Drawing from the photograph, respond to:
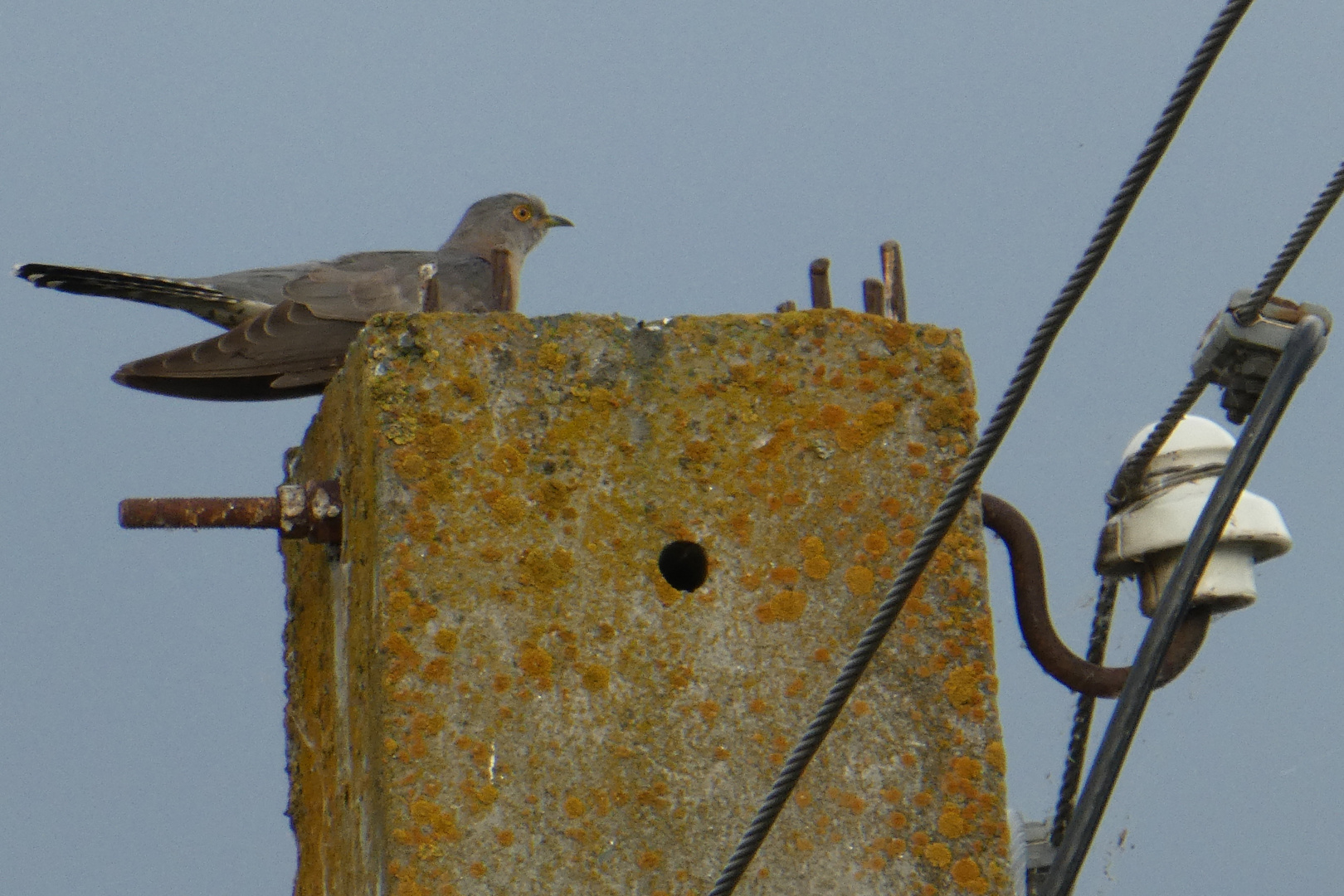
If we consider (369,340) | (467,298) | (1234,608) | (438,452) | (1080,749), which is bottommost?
(1080,749)

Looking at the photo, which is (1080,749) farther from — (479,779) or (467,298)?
(467,298)

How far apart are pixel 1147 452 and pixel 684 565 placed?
118cm

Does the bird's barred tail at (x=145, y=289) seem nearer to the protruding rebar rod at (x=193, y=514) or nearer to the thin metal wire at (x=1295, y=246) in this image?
the protruding rebar rod at (x=193, y=514)

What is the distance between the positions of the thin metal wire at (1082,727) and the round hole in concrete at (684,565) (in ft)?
4.23

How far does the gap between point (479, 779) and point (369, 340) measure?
75 centimetres

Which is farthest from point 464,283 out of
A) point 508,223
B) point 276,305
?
point 508,223

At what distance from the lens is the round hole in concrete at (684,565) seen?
105 inches

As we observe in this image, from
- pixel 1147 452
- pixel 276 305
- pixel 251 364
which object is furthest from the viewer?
pixel 276 305

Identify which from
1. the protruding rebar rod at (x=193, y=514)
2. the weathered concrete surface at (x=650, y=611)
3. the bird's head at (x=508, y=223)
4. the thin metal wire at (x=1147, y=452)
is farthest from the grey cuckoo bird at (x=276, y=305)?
the bird's head at (x=508, y=223)

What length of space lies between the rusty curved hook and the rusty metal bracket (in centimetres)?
121

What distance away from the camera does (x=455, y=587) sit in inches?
101

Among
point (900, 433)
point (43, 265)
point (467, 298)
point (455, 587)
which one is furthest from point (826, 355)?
point (43, 265)

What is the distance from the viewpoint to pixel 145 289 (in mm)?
4660

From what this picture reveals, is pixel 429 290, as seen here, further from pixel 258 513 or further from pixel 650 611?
pixel 650 611
